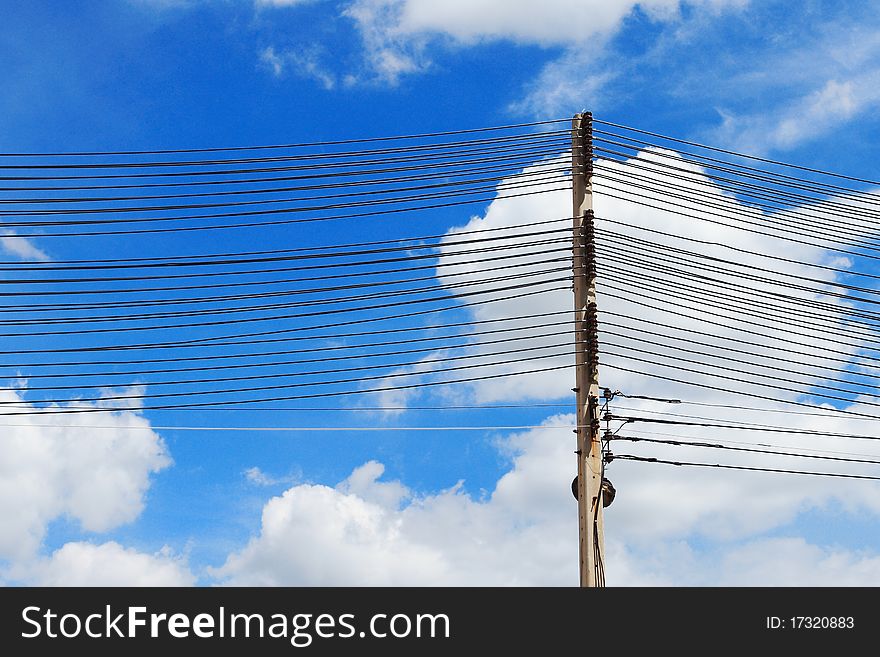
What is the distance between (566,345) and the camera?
22.6m

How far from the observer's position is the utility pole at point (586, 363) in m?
20.6

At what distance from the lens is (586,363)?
22.0 m

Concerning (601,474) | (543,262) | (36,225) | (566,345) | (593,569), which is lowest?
(593,569)

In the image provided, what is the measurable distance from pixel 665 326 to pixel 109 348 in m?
12.1

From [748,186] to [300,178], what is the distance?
33.9ft

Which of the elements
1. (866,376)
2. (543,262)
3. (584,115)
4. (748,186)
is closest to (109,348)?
(543,262)

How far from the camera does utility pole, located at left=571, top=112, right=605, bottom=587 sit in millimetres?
20594

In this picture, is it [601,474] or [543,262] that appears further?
[543,262]
